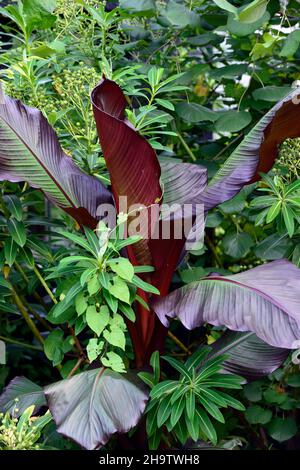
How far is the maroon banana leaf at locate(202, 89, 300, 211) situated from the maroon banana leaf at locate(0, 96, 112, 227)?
0.35m

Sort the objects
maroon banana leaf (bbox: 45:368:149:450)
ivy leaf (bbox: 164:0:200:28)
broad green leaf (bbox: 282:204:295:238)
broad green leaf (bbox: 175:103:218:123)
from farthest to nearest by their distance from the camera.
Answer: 1. broad green leaf (bbox: 175:103:218:123)
2. ivy leaf (bbox: 164:0:200:28)
3. broad green leaf (bbox: 282:204:295:238)
4. maroon banana leaf (bbox: 45:368:149:450)

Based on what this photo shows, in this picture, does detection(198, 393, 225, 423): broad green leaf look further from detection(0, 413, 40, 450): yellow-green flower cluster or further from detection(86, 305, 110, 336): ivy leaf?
detection(0, 413, 40, 450): yellow-green flower cluster

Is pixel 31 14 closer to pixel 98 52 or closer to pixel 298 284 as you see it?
pixel 98 52

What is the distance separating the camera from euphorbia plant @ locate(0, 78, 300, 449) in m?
1.53

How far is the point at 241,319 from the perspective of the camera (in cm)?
153

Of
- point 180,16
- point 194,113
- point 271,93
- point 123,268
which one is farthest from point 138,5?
point 123,268

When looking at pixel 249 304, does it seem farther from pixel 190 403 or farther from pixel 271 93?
pixel 271 93

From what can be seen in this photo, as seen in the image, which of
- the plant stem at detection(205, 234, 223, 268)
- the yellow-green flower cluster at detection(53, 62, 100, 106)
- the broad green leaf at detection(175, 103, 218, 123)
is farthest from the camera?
the plant stem at detection(205, 234, 223, 268)

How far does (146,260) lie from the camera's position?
5.94 ft

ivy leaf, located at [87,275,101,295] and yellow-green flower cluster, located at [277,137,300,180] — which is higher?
yellow-green flower cluster, located at [277,137,300,180]

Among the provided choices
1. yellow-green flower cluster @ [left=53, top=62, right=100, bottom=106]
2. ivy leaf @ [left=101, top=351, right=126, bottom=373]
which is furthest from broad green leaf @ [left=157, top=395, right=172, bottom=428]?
yellow-green flower cluster @ [left=53, top=62, right=100, bottom=106]

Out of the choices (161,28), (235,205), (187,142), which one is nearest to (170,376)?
(235,205)

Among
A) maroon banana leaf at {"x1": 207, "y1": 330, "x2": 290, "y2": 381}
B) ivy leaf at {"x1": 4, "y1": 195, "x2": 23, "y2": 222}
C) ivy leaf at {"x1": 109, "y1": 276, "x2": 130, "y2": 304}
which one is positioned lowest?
maroon banana leaf at {"x1": 207, "y1": 330, "x2": 290, "y2": 381}

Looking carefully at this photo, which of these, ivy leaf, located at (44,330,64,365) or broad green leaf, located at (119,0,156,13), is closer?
ivy leaf, located at (44,330,64,365)
